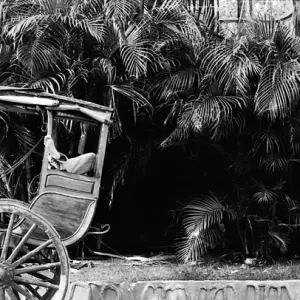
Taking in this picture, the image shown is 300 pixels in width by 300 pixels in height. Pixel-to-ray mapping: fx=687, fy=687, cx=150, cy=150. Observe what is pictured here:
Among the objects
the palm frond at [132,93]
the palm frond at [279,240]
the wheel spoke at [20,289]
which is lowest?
the wheel spoke at [20,289]

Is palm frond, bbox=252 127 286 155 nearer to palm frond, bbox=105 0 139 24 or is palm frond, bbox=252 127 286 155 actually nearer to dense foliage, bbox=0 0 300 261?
dense foliage, bbox=0 0 300 261

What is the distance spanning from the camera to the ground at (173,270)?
8320 millimetres

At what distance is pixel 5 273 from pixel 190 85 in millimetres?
4369

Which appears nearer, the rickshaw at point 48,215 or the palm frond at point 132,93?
the rickshaw at point 48,215

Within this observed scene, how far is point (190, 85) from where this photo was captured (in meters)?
9.35

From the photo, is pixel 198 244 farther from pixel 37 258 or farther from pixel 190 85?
pixel 37 258

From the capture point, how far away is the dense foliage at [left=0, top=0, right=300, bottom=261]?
898 centimetres

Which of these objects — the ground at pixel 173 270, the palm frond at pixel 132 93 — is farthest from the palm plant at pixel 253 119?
the palm frond at pixel 132 93

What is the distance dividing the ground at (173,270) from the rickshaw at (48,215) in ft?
5.63

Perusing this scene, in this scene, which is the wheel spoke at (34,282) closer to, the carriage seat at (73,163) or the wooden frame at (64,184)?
the wooden frame at (64,184)

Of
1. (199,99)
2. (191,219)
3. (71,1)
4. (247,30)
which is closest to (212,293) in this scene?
(191,219)

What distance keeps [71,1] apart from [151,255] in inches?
152

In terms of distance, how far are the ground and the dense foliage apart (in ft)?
0.87

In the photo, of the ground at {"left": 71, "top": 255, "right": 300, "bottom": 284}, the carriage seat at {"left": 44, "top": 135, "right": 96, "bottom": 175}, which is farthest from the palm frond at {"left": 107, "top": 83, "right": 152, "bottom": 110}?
the carriage seat at {"left": 44, "top": 135, "right": 96, "bottom": 175}
